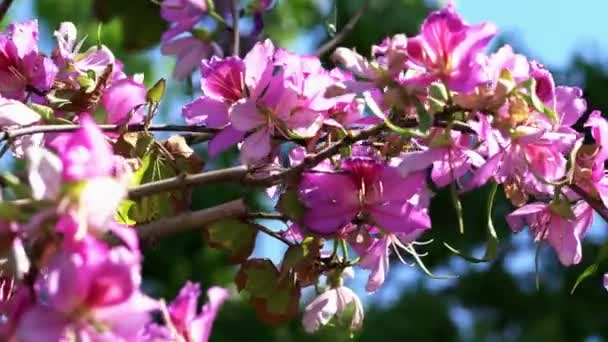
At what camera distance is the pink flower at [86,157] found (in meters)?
0.54

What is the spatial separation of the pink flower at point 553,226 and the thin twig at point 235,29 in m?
0.30

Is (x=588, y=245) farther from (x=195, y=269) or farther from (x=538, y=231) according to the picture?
(x=538, y=231)

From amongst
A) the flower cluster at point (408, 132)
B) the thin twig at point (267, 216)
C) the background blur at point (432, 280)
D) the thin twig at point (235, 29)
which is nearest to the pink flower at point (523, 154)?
the flower cluster at point (408, 132)

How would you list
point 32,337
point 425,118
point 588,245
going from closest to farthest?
1. point 32,337
2. point 425,118
3. point 588,245

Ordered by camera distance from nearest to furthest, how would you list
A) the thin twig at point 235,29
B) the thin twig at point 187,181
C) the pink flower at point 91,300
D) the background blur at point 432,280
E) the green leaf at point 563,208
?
1. the pink flower at point 91,300
2. the thin twig at point 187,181
3. the green leaf at point 563,208
4. the thin twig at point 235,29
5. the background blur at point 432,280

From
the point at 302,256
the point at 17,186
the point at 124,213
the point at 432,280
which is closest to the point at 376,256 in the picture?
the point at 302,256

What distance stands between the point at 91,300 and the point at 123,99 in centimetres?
26

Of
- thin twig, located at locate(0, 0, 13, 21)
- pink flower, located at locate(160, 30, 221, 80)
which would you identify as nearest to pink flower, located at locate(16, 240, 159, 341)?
thin twig, located at locate(0, 0, 13, 21)

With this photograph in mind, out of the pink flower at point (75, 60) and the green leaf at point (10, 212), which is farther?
the pink flower at point (75, 60)

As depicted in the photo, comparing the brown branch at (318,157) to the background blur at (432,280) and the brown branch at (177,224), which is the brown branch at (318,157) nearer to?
the brown branch at (177,224)

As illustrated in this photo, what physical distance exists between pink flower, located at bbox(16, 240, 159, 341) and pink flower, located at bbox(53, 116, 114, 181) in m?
0.03

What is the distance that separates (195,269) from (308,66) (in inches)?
274

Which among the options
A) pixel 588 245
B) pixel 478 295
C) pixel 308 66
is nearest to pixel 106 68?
pixel 308 66

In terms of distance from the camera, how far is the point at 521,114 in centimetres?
68
